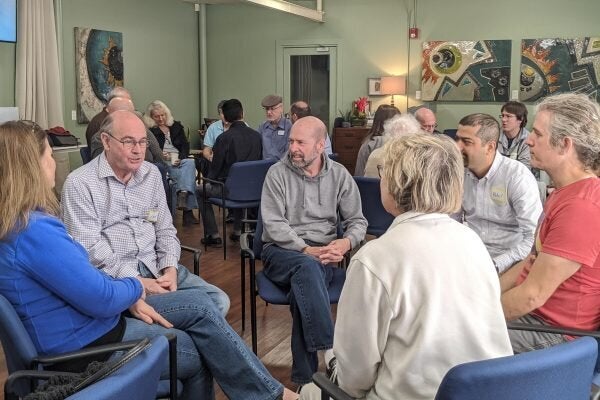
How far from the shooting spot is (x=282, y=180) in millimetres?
3355

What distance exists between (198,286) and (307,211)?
764 millimetres

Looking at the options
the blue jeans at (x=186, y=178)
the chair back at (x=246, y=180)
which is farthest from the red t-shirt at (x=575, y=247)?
the blue jeans at (x=186, y=178)

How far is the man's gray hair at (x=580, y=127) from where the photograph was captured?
2.13m

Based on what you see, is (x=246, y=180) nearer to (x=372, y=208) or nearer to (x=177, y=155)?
(x=372, y=208)

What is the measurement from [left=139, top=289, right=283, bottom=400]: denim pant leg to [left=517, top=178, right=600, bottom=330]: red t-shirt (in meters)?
1.03

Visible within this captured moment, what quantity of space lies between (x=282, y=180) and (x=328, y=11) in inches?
288

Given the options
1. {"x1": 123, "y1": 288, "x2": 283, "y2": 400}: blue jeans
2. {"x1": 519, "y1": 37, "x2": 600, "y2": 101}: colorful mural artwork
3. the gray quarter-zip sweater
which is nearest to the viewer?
{"x1": 123, "y1": 288, "x2": 283, "y2": 400}: blue jeans

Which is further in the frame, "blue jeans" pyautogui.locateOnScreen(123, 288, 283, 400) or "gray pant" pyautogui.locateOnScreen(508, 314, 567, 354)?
"blue jeans" pyautogui.locateOnScreen(123, 288, 283, 400)

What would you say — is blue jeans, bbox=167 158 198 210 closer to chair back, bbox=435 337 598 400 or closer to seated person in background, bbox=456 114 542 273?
seated person in background, bbox=456 114 542 273

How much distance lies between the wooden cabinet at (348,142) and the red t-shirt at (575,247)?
24.6 feet

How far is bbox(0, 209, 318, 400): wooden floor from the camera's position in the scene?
3346 mm

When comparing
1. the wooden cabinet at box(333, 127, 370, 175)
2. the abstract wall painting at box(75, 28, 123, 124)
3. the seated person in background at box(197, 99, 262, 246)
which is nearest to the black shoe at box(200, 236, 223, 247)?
the seated person in background at box(197, 99, 262, 246)

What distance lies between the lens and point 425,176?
5.61 ft

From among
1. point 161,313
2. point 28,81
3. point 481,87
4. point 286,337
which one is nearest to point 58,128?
point 28,81
